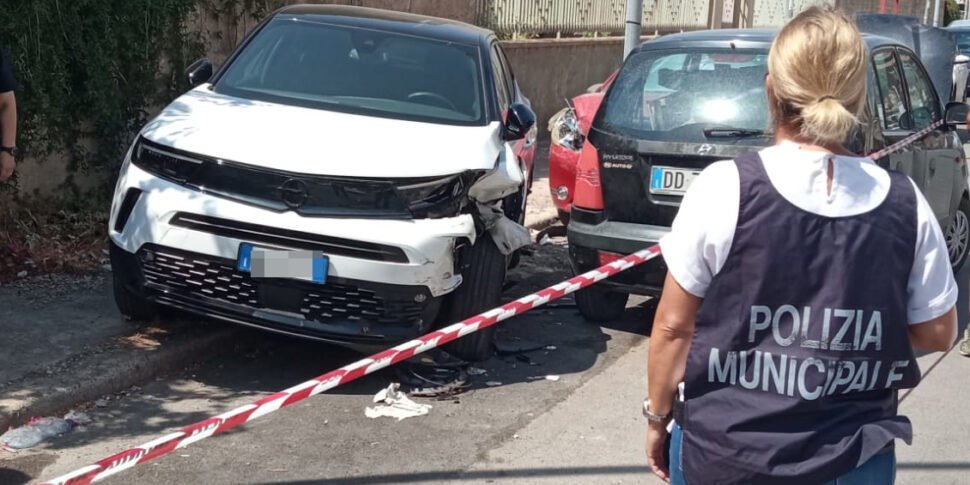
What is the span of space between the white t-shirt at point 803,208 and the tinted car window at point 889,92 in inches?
188

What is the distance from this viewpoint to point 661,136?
20.5 feet

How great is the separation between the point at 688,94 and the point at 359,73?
1.88m

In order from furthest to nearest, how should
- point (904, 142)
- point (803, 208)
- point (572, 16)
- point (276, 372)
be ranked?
point (572, 16), point (904, 142), point (276, 372), point (803, 208)

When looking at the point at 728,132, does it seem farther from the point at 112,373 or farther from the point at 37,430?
the point at 37,430

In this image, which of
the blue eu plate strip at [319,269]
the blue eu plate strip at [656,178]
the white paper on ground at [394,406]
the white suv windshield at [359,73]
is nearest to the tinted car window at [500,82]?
the white suv windshield at [359,73]

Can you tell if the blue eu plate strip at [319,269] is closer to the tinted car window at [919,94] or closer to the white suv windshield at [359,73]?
the white suv windshield at [359,73]

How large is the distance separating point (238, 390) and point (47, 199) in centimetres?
285

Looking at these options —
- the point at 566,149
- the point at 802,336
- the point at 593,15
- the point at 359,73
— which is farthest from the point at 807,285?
the point at 593,15

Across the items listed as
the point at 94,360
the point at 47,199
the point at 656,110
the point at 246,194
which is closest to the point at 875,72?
the point at 656,110

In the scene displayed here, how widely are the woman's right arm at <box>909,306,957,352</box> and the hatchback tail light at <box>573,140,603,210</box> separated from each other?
4062 millimetres

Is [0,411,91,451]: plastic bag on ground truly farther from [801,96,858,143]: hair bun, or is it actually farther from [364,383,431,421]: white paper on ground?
[801,96,858,143]: hair bun

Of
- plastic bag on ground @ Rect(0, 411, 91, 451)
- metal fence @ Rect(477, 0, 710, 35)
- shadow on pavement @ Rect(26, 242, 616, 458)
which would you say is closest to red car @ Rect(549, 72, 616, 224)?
shadow on pavement @ Rect(26, 242, 616, 458)

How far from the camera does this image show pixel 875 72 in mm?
6801

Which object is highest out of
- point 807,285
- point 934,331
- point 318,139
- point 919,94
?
point 807,285
